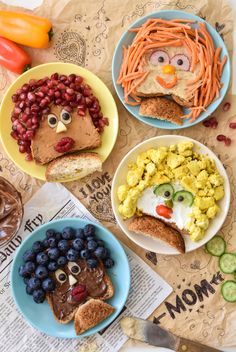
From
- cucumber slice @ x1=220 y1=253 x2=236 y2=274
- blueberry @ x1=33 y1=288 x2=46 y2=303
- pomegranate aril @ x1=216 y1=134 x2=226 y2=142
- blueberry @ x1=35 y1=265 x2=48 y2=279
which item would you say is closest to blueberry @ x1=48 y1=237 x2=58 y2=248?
blueberry @ x1=35 y1=265 x2=48 y2=279

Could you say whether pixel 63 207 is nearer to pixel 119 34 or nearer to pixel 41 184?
pixel 41 184

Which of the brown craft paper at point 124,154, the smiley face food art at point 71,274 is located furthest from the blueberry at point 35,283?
the brown craft paper at point 124,154

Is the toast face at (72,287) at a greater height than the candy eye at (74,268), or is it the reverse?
the candy eye at (74,268)

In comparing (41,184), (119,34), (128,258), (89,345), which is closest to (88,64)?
(119,34)

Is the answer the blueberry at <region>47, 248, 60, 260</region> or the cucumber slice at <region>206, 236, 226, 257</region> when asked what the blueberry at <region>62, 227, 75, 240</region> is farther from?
the cucumber slice at <region>206, 236, 226, 257</region>

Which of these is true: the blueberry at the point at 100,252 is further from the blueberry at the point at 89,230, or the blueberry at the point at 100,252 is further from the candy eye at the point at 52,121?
the candy eye at the point at 52,121

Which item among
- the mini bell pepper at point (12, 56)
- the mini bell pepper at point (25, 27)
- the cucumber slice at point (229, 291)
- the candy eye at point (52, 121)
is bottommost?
the cucumber slice at point (229, 291)
